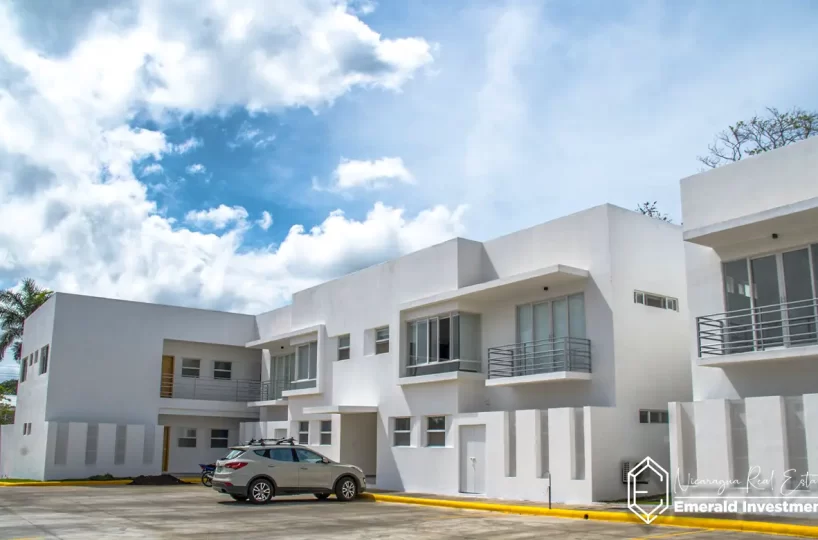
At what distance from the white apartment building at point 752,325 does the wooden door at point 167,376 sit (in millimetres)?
24280

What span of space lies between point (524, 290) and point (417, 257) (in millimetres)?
4610

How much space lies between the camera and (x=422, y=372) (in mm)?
24047

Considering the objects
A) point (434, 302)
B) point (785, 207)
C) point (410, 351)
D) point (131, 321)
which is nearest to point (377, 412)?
point (410, 351)

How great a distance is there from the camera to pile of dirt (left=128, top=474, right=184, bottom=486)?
28578 mm

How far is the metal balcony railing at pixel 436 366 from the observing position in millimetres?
22891

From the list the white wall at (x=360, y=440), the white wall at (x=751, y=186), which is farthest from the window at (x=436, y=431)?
the white wall at (x=751, y=186)

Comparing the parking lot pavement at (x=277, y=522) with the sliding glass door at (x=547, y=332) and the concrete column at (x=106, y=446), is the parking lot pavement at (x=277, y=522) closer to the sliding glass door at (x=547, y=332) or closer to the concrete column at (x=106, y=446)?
the sliding glass door at (x=547, y=332)

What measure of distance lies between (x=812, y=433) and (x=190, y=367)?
1082 inches

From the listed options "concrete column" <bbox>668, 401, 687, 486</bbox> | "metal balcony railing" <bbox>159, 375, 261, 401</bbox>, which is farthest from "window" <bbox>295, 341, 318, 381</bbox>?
"concrete column" <bbox>668, 401, 687, 486</bbox>

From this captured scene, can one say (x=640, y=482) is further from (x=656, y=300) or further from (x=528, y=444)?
(x=656, y=300)

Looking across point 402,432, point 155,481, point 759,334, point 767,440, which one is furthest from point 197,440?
point 767,440

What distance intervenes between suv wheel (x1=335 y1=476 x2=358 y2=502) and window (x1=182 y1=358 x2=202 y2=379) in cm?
1653

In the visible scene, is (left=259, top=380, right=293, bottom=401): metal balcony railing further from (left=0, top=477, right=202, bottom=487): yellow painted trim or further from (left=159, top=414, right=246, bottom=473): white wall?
(left=0, top=477, right=202, bottom=487): yellow painted trim

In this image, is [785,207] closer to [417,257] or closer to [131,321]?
[417,257]
